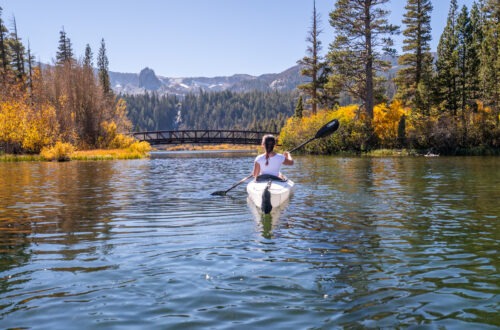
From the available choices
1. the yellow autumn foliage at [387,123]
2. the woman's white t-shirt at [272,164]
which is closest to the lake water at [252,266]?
the woman's white t-shirt at [272,164]

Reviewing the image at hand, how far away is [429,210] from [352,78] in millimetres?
36072

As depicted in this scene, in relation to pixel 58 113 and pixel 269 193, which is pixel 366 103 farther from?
pixel 269 193

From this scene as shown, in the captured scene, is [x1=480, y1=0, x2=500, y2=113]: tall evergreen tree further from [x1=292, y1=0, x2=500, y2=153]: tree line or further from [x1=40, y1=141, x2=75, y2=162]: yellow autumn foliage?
[x1=40, y1=141, x2=75, y2=162]: yellow autumn foliage

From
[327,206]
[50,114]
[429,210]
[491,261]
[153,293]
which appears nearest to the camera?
[153,293]

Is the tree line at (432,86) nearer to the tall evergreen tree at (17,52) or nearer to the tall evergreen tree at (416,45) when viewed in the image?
the tall evergreen tree at (416,45)

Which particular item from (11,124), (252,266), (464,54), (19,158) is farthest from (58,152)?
(464,54)

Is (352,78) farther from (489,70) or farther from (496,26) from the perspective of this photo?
(496,26)

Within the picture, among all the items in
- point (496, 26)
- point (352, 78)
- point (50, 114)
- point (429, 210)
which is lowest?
point (429, 210)

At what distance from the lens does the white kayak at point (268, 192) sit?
34.6ft

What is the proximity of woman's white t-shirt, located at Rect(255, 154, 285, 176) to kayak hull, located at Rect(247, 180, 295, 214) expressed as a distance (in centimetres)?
50

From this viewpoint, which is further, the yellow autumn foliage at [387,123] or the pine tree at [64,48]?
the pine tree at [64,48]

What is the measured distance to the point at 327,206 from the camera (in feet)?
39.7

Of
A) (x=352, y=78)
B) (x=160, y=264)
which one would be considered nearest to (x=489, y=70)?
(x=352, y=78)

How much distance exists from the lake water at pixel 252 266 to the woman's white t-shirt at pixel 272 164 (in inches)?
41.4
